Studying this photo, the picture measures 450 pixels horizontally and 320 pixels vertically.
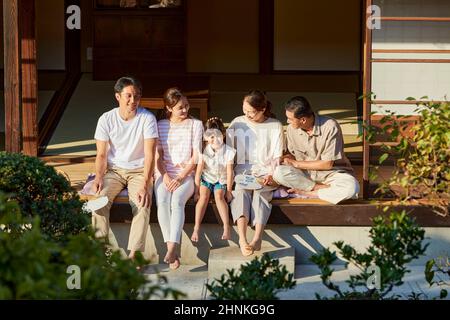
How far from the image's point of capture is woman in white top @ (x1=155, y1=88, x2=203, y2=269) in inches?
302

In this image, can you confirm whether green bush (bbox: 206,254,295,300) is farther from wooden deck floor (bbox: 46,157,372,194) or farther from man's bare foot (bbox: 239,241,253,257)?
wooden deck floor (bbox: 46,157,372,194)

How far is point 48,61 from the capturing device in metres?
12.2

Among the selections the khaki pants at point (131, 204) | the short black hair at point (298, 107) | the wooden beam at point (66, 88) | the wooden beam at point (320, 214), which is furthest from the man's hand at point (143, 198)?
the wooden beam at point (66, 88)

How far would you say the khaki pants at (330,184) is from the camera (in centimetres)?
781

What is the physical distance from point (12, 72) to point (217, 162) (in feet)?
5.40

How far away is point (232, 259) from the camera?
7.55 m

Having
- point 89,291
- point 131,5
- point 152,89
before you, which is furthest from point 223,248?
point 131,5

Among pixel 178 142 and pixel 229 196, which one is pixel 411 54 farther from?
pixel 178 142

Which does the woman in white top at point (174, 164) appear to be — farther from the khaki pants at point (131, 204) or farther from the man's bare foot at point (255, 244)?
the man's bare foot at point (255, 244)

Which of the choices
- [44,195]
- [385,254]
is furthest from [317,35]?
[385,254]

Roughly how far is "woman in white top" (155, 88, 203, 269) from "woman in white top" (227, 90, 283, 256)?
0.29 m

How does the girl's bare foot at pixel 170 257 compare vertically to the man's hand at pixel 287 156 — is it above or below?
below

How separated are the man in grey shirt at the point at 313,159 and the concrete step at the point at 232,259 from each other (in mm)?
Result: 496

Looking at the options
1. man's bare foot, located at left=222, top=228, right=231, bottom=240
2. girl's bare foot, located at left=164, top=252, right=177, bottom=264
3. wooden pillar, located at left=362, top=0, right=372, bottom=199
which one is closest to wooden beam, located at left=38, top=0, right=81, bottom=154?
girl's bare foot, located at left=164, top=252, right=177, bottom=264
